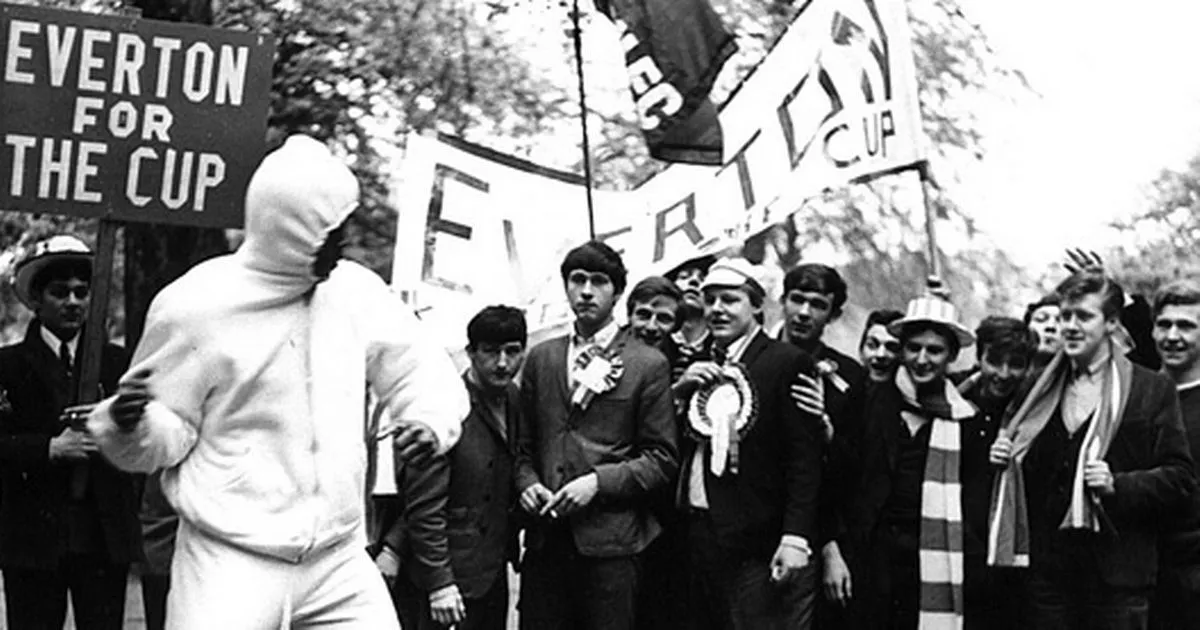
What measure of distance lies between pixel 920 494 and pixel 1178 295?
1.37 m

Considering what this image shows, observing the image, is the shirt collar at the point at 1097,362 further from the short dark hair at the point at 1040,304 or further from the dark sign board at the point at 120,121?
the dark sign board at the point at 120,121

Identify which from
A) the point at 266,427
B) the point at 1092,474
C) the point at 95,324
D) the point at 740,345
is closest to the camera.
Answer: the point at 266,427

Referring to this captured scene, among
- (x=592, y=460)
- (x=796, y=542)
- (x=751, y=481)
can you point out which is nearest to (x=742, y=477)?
(x=751, y=481)

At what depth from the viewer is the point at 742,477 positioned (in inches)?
402

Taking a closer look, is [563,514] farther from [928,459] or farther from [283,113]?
[283,113]

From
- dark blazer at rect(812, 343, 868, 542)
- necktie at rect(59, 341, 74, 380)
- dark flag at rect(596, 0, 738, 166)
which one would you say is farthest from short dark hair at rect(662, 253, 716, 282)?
necktie at rect(59, 341, 74, 380)

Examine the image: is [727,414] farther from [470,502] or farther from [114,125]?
[114,125]

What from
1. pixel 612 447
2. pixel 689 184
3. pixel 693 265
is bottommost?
pixel 612 447

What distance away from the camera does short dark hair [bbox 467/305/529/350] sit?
10273mm

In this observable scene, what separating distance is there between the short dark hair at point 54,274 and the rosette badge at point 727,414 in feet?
8.89

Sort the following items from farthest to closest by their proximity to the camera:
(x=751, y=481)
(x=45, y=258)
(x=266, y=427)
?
(x=751, y=481)
(x=45, y=258)
(x=266, y=427)

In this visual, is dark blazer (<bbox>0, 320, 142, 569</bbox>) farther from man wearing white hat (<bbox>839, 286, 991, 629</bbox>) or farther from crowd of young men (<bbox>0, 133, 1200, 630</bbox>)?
man wearing white hat (<bbox>839, 286, 991, 629</bbox>)

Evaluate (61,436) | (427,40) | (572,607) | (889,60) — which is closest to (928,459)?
(572,607)

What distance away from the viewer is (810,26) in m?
12.2
